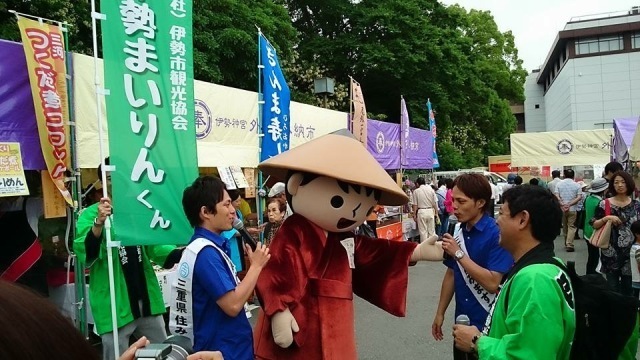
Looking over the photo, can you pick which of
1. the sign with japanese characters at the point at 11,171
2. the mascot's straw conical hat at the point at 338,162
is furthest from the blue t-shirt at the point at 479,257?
the sign with japanese characters at the point at 11,171

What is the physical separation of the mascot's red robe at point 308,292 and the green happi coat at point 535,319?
844mm

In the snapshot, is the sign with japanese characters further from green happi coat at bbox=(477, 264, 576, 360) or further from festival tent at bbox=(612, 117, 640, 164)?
festival tent at bbox=(612, 117, 640, 164)

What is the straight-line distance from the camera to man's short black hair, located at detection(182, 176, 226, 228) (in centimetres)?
270

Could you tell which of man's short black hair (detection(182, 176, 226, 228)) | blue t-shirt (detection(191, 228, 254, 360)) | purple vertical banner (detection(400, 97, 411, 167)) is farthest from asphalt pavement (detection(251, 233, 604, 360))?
purple vertical banner (detection(400, 97, 411, 167))

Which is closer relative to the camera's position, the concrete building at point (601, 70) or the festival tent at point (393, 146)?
the festival tent at point (393, 146)

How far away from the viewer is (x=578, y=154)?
1371 centimetres

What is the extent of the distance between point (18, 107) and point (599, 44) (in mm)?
46854

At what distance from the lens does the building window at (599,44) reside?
41250mm

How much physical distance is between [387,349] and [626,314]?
351cm

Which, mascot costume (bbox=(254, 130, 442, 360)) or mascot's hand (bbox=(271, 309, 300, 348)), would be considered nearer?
mascot's hand (bbox=(271, 309, 300, 348))

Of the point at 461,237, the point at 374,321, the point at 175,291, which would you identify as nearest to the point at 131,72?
the point at 175,291

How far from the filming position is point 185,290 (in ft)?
8.38

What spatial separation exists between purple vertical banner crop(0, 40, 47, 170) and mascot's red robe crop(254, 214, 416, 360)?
266 centimetres

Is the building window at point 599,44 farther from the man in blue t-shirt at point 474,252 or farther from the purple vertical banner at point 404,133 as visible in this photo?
the man in blue t-shirt at point 474,252
